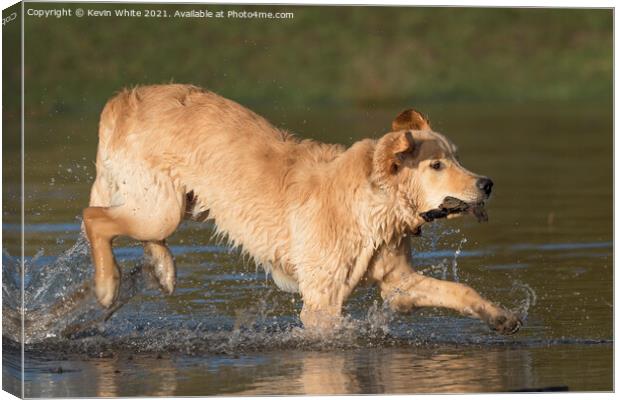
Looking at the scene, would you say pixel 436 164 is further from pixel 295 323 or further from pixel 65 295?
pixel 65 295

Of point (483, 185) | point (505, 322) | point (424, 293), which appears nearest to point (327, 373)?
point (424, 293)

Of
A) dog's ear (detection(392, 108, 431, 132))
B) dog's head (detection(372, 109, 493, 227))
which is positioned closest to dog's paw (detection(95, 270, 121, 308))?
dog's head (detection(372, 109, 493, 227))

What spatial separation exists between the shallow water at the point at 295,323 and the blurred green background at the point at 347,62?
287 centimetres

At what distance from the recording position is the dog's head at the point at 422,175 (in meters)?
8.99

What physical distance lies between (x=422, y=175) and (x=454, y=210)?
0.89ft

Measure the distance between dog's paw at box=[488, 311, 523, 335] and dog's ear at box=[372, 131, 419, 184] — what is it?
104 centimetres

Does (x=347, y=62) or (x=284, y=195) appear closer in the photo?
(x=284, y=195)

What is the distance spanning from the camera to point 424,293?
9391 mm

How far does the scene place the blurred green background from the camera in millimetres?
17406

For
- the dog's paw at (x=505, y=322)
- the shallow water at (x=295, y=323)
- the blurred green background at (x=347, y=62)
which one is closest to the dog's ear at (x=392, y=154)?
the shallow water at (x=295, y=323)

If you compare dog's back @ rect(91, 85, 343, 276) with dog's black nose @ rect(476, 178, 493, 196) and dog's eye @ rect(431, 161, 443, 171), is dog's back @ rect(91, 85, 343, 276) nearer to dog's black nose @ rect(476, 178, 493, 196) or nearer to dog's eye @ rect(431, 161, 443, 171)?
dog's eye @ rect(431, 161, 443, 171)

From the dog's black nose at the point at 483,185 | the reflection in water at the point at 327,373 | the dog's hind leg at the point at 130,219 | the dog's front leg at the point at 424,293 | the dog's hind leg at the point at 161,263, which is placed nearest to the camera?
the reflection in water at the point at 327,373

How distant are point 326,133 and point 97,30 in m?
2.83

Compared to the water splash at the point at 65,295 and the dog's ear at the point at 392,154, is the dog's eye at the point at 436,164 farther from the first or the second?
the water splash at the point at 65,295
